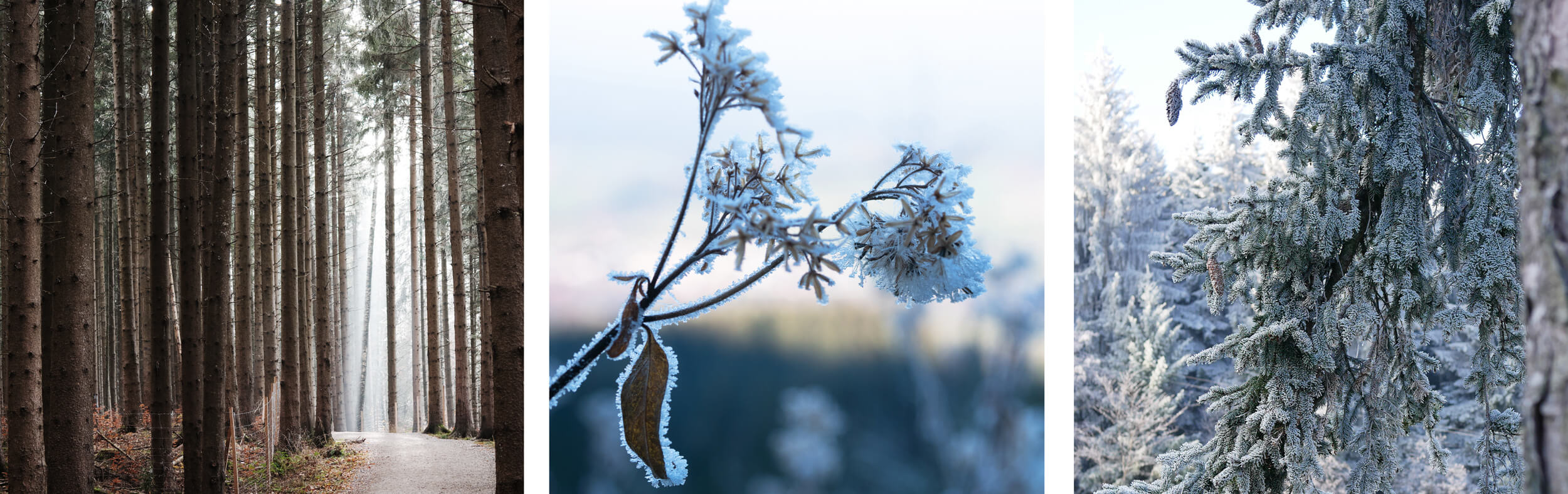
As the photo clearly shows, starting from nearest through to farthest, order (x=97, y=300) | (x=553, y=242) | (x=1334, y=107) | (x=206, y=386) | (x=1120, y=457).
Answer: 1. (x=553, y=242)
2. (x=1334, y=107)
3. (x=206, y=386)
4. (x=97, y=300)
5. (x=1120, y=457)

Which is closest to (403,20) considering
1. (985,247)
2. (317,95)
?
(317,95)

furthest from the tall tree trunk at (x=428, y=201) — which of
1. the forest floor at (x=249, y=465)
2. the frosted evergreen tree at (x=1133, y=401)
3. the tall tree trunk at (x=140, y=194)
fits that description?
the frosted evergreen tree at (x=1133, y=401)

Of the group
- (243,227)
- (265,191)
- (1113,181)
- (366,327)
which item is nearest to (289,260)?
(243,227)

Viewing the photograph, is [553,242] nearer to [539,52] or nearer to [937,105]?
[539,52]

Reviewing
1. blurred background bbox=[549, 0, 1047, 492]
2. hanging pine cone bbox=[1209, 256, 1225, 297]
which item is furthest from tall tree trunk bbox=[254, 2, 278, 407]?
hanging pine cone bbox=[1209, 256, 1225, 297]

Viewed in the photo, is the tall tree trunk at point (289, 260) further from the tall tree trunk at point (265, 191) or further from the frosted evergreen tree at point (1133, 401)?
the frosted evergreen tree at point (1133, 401)

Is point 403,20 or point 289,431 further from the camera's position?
point 403,20
